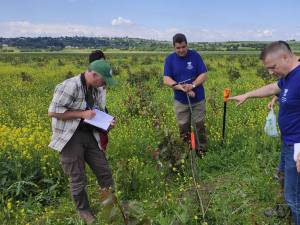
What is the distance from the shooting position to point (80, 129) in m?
4.54

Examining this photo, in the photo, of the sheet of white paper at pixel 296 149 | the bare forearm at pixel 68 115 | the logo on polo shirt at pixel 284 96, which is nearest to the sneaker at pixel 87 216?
the bare forearm at pixel 68 115

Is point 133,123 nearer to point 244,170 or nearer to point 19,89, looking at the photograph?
point 244,170

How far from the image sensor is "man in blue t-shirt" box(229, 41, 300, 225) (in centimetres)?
333

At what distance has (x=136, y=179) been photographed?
540 cm

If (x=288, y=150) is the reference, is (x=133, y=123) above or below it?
below

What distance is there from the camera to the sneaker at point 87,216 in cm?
462

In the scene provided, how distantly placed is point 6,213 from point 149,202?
163cm

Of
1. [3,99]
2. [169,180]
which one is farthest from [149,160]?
[3,99]

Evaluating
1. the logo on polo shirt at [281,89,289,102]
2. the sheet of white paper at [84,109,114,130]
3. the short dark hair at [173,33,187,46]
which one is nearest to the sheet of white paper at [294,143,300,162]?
the logo on polo shirt at [281,89,289,102]

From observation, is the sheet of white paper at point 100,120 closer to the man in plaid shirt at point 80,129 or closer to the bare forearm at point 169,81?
the man in plaid shirt at point 80,129

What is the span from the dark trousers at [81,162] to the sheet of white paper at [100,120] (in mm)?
214

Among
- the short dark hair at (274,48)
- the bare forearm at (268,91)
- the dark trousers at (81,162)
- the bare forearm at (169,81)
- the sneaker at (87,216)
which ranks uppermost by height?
the short dark hair at (274,48)

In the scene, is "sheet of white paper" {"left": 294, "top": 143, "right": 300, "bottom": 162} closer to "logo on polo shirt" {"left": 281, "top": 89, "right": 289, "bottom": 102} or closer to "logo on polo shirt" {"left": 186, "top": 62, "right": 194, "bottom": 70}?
"logo on polo shirt" {"left": 281, "top": 89, "right": 289, "bottom": 102}

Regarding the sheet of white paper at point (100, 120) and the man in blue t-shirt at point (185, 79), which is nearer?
the sheet of white paper at point (100, 120)
